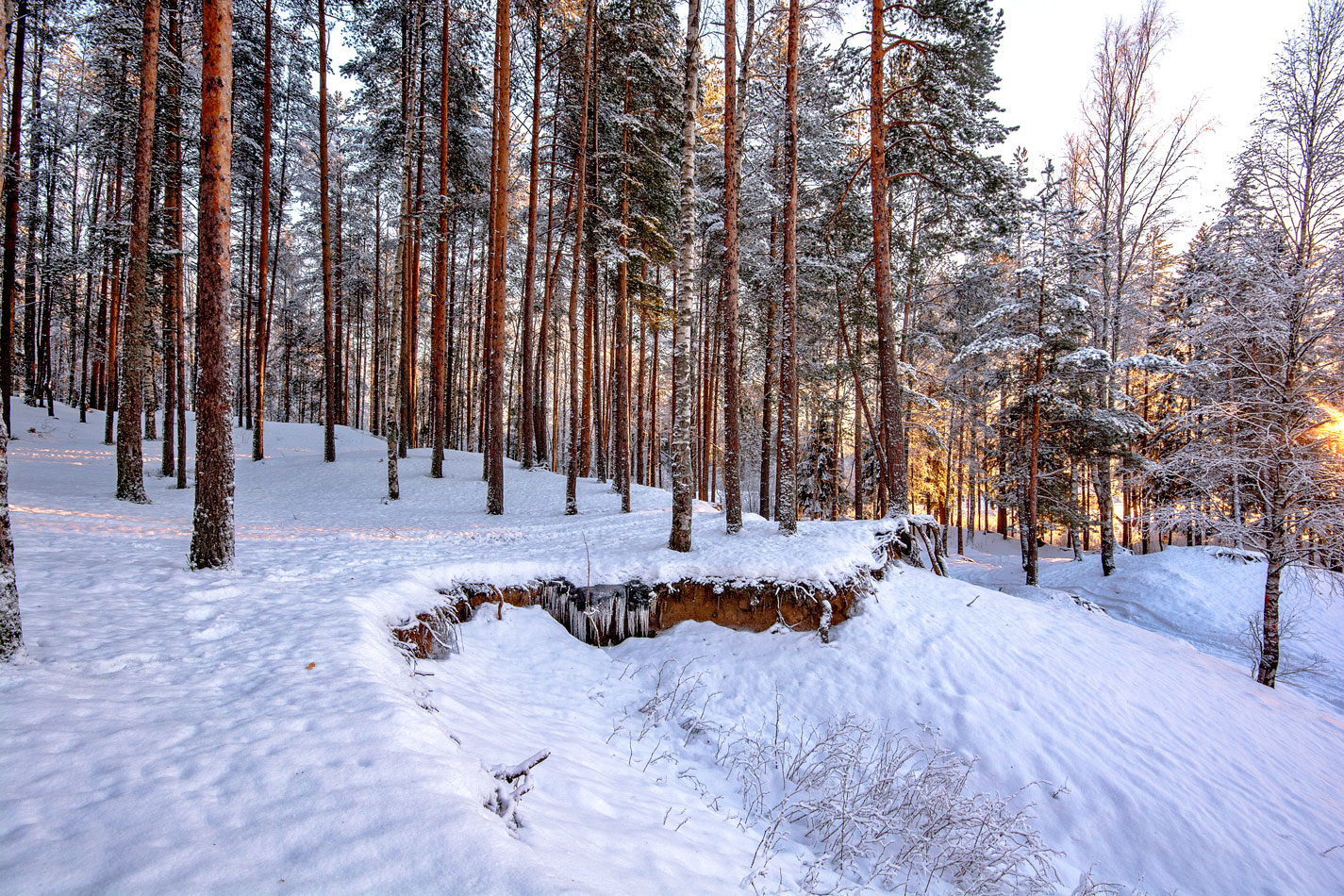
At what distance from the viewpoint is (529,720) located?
4531 mm

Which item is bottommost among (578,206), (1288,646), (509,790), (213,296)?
(1288,646)

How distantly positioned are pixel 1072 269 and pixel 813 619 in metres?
11.3

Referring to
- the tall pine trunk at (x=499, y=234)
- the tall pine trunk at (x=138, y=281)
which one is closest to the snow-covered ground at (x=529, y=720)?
the tall pine trunk at (x=138, y=281)

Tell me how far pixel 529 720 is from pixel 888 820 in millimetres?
2973

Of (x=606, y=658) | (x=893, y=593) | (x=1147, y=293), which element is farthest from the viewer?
(x=1147, y=293)

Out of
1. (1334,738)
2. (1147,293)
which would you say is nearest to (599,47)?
(1334,738)

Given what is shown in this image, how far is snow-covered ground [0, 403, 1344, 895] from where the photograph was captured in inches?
87.7

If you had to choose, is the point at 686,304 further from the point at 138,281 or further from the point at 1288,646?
the point at 1288,646

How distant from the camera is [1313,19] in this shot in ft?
27.8

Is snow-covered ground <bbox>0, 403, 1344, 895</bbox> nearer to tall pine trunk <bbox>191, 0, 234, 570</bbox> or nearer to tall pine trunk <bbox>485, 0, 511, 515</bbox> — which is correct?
tall pine trunk <bbox>191, 0, 234, 570</bbox>

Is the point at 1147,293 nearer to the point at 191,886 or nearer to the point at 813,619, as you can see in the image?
the point at 813,619

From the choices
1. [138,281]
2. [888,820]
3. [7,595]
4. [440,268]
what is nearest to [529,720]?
[888,820]

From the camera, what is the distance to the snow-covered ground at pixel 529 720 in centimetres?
223

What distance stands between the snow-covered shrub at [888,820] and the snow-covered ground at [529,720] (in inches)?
5.4
